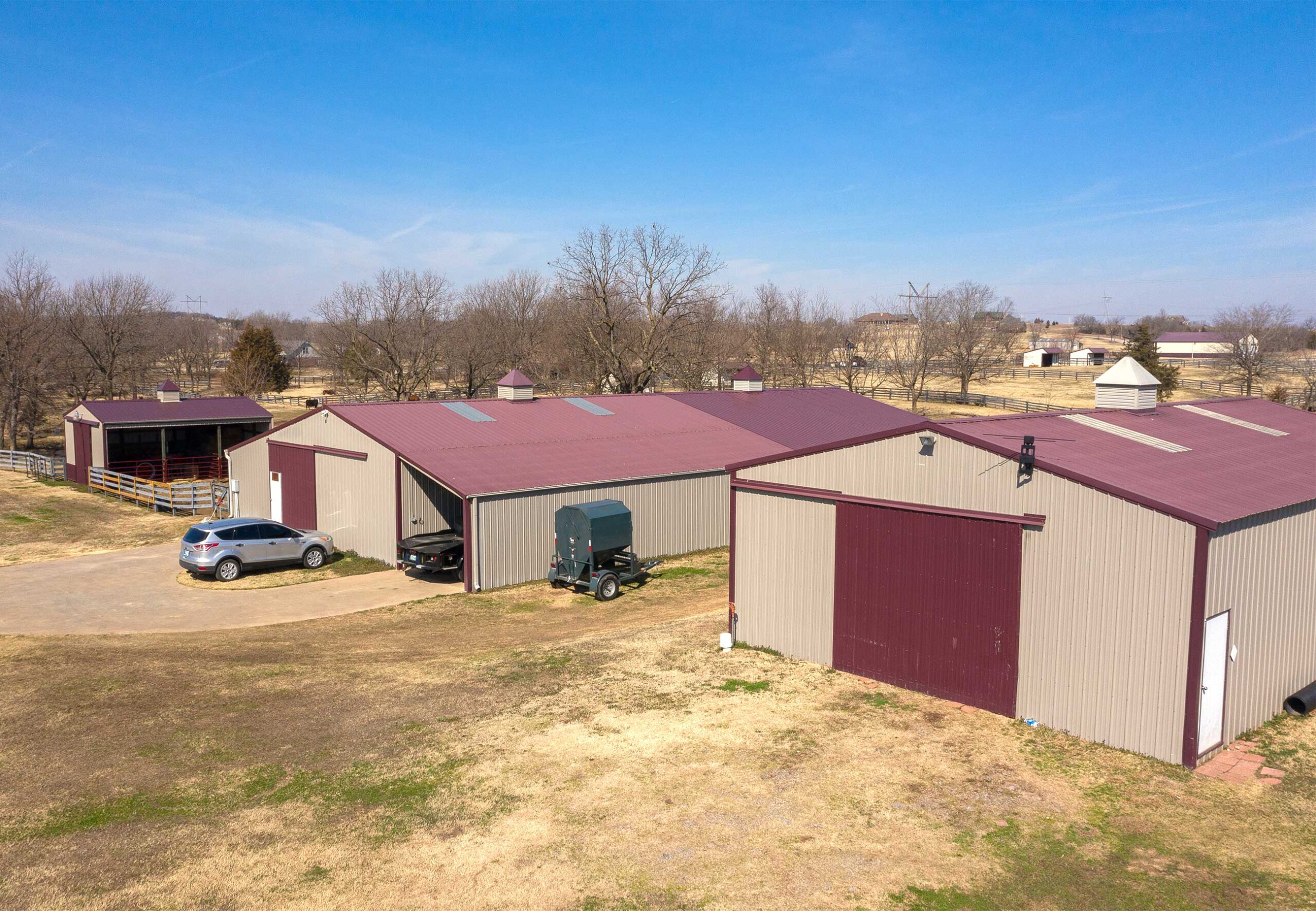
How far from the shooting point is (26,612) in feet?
70.9

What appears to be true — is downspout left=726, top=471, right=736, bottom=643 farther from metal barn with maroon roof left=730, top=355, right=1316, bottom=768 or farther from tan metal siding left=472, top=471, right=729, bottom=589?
tan metal siding left=472, top=471, right=729, bottom=589

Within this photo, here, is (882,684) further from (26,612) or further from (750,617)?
(26,612)

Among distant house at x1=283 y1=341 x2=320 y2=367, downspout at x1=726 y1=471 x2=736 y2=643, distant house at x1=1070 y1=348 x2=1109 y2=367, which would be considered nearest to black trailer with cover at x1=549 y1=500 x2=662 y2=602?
downspout at x1=726 y1=471 x2=736 y2=643

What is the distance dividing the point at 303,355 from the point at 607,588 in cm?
15543

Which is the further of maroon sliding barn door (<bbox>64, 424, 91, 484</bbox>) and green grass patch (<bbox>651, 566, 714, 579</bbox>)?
maroon sliding barn door (<bbox>64, 424, 91, 484</bbox>)

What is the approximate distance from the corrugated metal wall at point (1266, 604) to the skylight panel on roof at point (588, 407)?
22.3 meters

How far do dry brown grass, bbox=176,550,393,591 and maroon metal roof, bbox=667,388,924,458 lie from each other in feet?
48.0

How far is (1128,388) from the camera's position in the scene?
20.2 metres

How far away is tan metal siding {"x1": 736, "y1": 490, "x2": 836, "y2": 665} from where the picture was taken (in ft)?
54.7

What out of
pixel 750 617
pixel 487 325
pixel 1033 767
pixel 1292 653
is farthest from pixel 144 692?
pixel 487 325

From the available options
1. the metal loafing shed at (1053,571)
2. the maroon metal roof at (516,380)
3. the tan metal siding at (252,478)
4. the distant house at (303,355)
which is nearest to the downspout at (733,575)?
the metal loafing shed at (1053,571)

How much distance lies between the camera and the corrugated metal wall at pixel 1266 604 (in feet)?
42.7

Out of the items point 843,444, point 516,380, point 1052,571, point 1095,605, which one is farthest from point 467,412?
point 1095,605

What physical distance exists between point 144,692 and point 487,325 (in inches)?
2885
